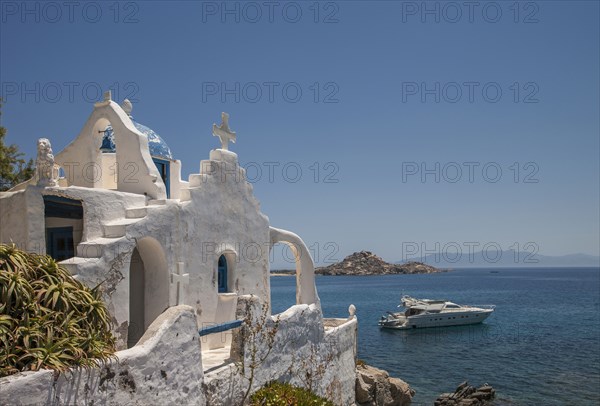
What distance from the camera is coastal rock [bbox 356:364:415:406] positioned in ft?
67.0

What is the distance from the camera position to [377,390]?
22250 millimetres

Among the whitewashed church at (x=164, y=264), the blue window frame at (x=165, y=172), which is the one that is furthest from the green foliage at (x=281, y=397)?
the blue window frame at (x=165, y=172)

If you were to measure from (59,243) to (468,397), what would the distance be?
23.8m

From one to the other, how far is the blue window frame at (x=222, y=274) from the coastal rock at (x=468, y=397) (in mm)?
17710

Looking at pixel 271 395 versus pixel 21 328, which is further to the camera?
pixel 271 395

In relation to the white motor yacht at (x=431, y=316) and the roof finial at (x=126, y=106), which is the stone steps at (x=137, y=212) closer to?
the roof finial at (x=126, y=106)

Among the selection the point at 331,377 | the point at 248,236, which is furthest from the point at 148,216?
the point at 331,377

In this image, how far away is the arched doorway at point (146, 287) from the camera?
14.1 metres

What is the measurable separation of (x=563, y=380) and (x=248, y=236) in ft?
84.0

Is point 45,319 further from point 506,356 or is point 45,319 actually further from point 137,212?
point 506,356

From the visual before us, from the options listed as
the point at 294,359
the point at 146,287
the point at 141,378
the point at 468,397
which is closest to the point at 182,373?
the point at 141,378

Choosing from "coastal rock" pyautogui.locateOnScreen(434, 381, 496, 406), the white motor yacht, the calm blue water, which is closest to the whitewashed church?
"coastal rock" pyautogui.locateOnScreen(434, 381, 496, 406)

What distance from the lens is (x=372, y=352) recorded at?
45.9m

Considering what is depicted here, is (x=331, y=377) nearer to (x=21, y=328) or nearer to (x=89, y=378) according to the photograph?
(x=89, y=378)
